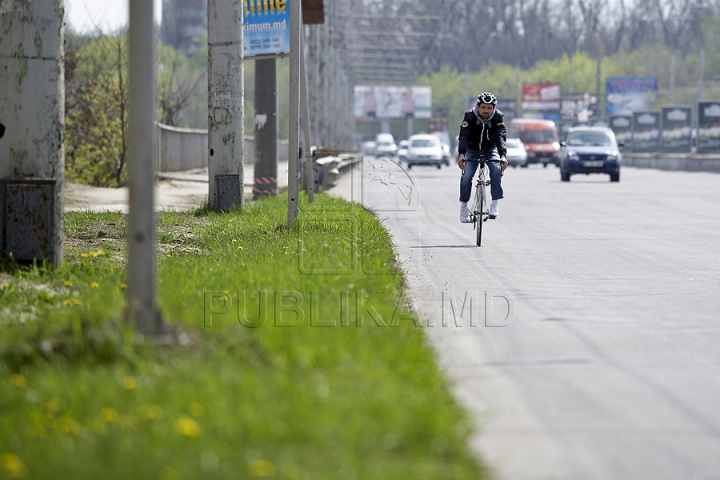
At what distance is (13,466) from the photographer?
3.97 m

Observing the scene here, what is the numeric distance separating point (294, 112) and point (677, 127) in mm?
61117

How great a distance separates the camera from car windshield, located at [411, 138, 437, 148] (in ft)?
203

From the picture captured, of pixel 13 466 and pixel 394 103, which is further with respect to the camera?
pixel 394 103

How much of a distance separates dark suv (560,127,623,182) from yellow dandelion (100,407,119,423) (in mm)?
33316

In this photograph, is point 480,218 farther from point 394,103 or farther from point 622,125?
point 394,103

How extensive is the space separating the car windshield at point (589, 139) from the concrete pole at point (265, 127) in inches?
630

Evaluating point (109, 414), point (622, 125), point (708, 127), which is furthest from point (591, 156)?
point (622, 125)

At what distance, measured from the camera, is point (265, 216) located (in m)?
16.7

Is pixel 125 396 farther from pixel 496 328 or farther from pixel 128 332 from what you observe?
pixel 496 328

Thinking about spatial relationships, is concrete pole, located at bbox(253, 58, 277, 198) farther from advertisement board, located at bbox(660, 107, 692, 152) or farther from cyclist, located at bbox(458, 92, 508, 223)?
advertisement board, located at bbox(660, 107, 692, 152)

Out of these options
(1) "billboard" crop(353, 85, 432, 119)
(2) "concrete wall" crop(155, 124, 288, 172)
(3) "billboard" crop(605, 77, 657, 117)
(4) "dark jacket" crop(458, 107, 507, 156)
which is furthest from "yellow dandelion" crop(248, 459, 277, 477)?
(1) "billboard" crop(353, 85, 432, 119)

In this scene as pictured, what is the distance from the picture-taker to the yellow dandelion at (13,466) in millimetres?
3945

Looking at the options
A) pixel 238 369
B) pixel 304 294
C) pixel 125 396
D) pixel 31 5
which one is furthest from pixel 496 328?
pixel 31 5

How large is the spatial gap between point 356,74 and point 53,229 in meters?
123
